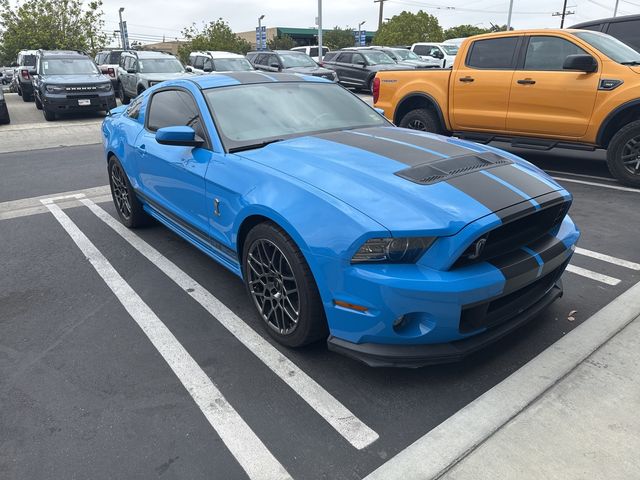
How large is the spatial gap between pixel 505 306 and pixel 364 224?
2.97 ft

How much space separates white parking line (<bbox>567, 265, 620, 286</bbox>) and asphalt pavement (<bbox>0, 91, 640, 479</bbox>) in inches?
0.6

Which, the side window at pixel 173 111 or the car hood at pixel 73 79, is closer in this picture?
the side window at pixel 173 111

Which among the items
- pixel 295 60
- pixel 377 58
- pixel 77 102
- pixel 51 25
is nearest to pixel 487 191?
pixel 77 102

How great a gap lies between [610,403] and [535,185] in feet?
3.96

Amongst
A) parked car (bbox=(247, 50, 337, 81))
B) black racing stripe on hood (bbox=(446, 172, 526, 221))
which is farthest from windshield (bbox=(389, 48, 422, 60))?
black racing stripe on hood (bbox=(446, 172, 526, 221))

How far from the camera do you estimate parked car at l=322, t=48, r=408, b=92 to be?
17828 mm

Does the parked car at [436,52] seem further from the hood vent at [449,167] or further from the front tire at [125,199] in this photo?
the hood vent at [449,167]

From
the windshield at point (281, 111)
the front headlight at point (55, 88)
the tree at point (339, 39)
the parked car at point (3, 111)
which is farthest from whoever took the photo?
the tree at point (339, 39)

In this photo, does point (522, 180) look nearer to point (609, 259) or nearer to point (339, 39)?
point (609, 259)

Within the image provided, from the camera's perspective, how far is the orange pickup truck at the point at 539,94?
592 centimetres

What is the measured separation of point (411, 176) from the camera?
270 centimetres

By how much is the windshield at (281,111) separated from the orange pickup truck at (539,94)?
133 inches

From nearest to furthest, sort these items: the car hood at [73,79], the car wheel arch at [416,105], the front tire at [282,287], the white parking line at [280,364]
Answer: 1. the white parking line at [280,364]
2. the front tire at [282,287]
3. the car wheel arch at [416,105]
4. the car hood at [73,79]

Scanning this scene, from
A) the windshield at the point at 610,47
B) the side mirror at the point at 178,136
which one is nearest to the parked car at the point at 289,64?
the windshield at the point at 610,47
